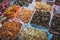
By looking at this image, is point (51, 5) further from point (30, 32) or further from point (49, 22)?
point (30, 32)

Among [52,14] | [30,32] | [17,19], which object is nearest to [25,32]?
[30,32]

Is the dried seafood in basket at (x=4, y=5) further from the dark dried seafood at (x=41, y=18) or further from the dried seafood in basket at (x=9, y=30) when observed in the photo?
the dark dried seafood at (x=41, y=18)

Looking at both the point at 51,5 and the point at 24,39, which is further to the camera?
the point at 51,5

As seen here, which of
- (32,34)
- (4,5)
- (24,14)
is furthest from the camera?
(4,5)

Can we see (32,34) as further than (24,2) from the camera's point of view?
No

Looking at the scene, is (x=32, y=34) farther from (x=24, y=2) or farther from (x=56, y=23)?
(x=24, y=2)

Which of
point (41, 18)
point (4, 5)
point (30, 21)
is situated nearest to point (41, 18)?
point (41, 18)

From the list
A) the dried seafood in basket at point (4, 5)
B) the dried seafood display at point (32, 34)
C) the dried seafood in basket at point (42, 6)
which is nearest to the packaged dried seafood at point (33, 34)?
the dried seafood display at point (32, 34)

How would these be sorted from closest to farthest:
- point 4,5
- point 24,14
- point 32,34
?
point 32,34 → point 24,14 → point 4,5
